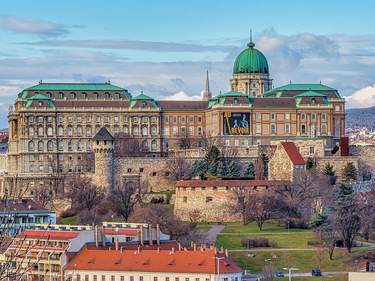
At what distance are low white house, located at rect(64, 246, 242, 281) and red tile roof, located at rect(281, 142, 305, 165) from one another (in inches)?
1347

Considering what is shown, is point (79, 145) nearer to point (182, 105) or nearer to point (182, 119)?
point (182, 119)

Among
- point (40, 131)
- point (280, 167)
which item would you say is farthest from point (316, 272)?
point (40, 131)

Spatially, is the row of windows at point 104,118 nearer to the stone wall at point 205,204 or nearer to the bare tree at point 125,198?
the bare tree at point 125,198

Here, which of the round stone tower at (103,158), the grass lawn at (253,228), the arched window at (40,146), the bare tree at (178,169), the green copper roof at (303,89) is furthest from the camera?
the green copper roof at (303,89)

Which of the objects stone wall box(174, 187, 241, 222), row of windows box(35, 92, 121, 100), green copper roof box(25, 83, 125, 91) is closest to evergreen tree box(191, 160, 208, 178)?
stone wall box(174, 187, 241, 222)

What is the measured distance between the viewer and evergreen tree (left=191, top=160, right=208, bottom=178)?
4252 inches

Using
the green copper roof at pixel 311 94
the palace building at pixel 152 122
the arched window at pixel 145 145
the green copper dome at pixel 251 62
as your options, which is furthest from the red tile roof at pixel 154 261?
the green copper dome at pixel 251 62

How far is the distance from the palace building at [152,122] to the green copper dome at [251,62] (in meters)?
12.1

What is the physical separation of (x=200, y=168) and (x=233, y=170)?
11.5ft

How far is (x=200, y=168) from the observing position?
10975 centimetres

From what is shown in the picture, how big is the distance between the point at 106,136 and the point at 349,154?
879 inches

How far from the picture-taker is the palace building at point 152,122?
12531 centimetres

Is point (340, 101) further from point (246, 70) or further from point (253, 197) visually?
point (253, 197)

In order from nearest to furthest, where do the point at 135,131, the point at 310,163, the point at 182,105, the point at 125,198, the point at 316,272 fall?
the point at 316,272 → the point at 125,198 → the point at 310,163 → the point at 135,131 → the point at 182,105
